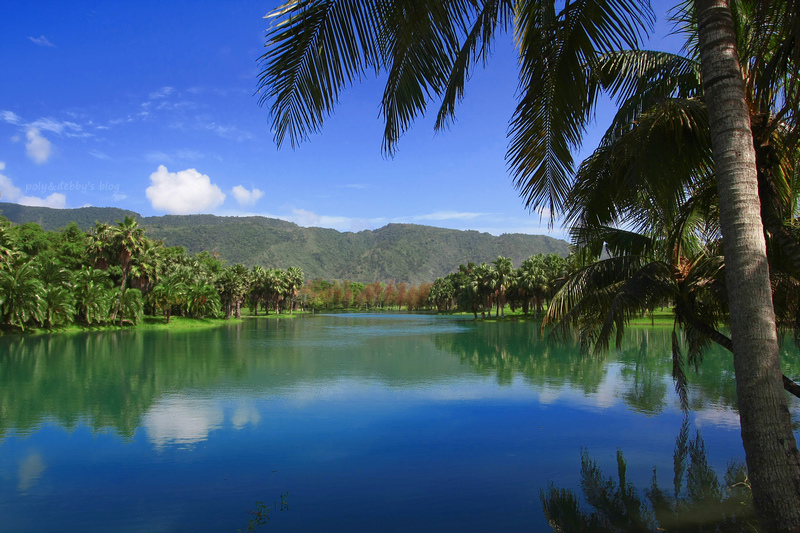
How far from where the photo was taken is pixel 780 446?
3330 mm

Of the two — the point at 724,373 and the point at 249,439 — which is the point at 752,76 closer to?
the point at 249,439

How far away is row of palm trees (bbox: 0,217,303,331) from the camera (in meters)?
36.3

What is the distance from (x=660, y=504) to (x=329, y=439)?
639 cm

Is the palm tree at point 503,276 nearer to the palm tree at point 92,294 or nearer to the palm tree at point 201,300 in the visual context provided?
the palm tree at point 201,300

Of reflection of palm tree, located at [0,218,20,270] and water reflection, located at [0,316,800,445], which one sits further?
reflection of palm tree, located at [0,218,20,270]

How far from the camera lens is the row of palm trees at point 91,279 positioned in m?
36.3

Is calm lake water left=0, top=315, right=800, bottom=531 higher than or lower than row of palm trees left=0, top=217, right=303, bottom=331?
lower

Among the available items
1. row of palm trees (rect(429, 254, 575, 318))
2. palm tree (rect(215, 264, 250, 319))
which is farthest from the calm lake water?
palm tree (rect(215, 264, 250, 319))

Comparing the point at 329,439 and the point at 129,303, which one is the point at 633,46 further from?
the point at 129,303

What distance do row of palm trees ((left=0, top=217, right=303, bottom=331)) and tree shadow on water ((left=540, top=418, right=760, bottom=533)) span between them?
4209cm

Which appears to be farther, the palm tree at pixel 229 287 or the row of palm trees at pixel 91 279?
the palm tree at pixel 229 287

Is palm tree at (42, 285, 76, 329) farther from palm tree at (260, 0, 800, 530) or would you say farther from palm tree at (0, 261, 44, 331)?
palm tree at (260, 0, 800, 530)

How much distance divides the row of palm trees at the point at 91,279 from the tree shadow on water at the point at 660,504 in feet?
138

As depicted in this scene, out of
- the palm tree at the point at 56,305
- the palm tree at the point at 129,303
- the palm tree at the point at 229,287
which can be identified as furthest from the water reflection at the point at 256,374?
the palm tree at the point at 229,287
